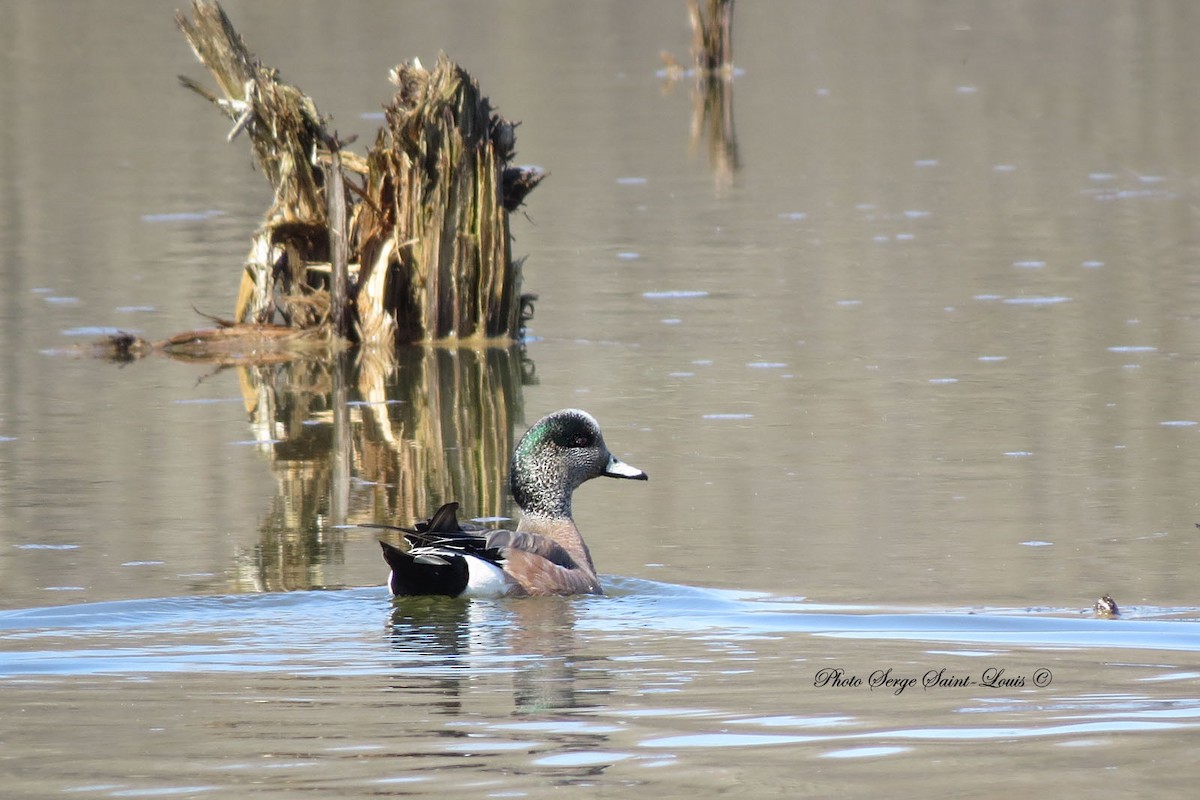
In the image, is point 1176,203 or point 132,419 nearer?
point 132,419

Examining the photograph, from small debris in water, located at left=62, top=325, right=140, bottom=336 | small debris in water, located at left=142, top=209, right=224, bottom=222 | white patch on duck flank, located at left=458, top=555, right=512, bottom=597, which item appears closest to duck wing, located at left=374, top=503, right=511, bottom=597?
white patch on duck flank, located at left=458, top=555, right=512, bottom=597

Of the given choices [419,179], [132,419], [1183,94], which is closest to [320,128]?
[419,179]

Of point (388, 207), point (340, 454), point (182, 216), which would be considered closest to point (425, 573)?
point (340, 454)

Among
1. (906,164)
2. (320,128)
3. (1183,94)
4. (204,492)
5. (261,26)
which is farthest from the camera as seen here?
(261,26)

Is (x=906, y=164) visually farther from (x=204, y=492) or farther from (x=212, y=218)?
(x=204, y=492)

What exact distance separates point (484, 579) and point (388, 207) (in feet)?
25.6

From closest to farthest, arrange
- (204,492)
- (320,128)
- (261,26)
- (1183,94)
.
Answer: (204,492), (320,128), (1183,94), (261,26)

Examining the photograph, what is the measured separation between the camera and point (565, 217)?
23609 millimetres

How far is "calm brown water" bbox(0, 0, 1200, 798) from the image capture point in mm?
6508

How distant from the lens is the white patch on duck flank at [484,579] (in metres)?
9.15

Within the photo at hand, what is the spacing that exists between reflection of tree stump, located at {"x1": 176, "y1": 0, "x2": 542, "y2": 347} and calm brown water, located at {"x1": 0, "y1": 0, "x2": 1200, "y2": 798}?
0.63m

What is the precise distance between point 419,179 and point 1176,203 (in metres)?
10.5

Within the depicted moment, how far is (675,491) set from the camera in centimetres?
1166

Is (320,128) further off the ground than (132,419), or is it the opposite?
(320,128)
